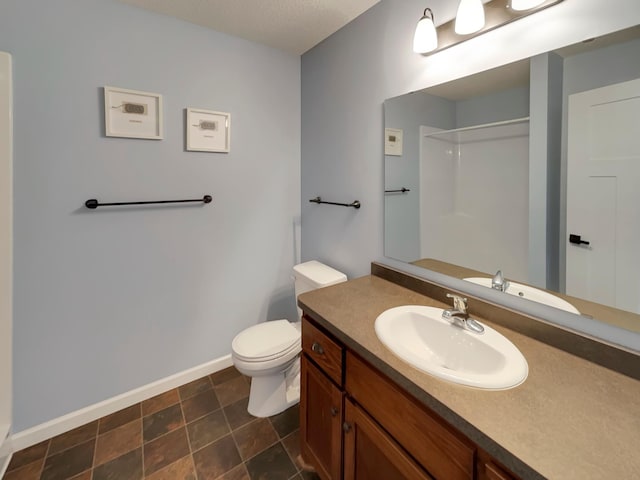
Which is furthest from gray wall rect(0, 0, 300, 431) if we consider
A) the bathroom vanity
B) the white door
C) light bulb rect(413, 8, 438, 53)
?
the white door

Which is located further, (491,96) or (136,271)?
(136,271)

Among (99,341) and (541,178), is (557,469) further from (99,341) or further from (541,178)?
(99,341)

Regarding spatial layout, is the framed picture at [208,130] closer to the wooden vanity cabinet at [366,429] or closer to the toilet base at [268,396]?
the wooden vanity cabinet at [366,429]

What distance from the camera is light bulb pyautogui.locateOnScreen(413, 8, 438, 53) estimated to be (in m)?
1.24

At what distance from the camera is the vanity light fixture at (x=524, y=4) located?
97 centimetres

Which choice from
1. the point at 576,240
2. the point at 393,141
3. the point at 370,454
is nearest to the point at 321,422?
the point at 370,454

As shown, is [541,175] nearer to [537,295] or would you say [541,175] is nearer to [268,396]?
[537,295]

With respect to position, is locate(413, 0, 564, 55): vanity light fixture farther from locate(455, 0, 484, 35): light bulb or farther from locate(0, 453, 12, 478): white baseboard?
locate(0, 453, 12, 478): white baseboard

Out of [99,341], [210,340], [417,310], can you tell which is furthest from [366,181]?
[99,341]

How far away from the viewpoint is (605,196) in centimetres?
90

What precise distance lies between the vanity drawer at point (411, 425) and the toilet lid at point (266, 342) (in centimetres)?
66

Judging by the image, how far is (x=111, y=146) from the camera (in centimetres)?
158

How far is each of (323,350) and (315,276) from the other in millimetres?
708

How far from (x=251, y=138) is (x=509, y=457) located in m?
2.02
